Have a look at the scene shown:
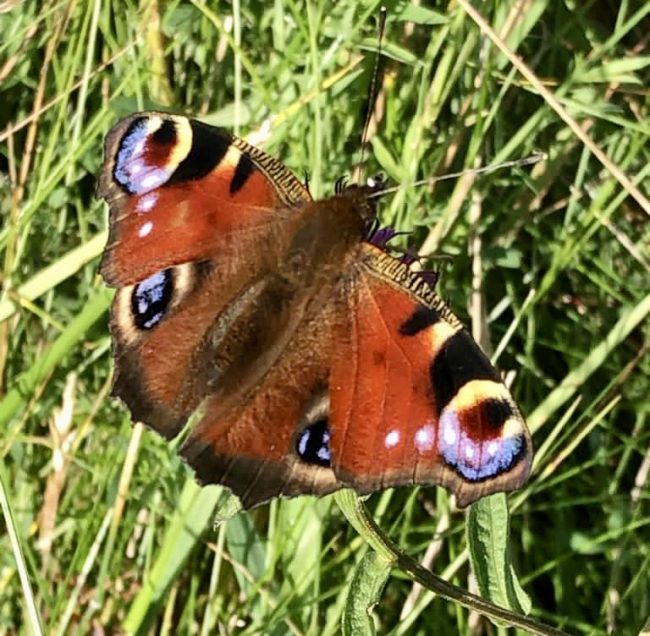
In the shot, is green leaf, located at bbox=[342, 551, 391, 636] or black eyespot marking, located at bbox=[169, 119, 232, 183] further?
black eyespot marking, located at bbox=[169, 119, 232, 183]

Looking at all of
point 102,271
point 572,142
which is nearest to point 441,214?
point 572,142

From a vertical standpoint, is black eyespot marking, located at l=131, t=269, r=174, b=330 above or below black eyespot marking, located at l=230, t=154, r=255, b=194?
below

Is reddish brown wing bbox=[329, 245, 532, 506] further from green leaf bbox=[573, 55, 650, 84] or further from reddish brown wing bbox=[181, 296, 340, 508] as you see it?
green leaf bbox=[573, 55, 650, 84]

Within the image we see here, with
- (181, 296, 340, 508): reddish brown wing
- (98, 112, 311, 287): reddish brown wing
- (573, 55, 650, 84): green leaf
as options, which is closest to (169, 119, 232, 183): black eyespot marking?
(98, 112, 311, 287): reddish brown wing

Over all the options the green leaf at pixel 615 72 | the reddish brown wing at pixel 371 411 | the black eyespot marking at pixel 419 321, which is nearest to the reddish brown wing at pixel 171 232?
the reddish brown wing at pixel 371 411

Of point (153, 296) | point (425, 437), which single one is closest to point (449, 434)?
point (425, 437)

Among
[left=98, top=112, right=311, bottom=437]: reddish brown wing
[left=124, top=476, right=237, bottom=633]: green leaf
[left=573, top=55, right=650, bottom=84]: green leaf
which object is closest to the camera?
[left=98, top=112, right=311, bottom=437]: reddish brown wing

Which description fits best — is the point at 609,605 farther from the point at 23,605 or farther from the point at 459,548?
the point at 23,605
